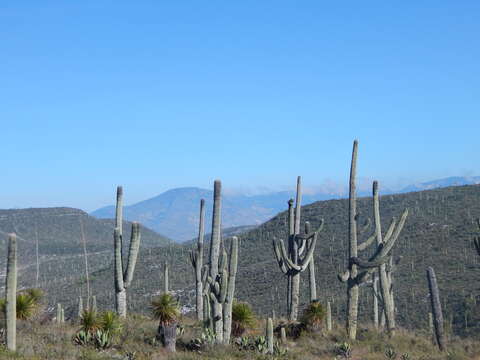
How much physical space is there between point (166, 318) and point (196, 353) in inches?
46.1

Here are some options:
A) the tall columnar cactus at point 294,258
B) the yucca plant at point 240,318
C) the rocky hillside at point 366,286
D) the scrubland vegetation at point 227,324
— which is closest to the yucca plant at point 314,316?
the scrubland vegetation at point 227,324

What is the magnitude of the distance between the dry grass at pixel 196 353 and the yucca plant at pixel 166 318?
0.28 meters

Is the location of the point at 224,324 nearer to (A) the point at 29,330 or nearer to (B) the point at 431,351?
(A) the point at 29,330

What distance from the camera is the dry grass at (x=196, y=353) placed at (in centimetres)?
1245

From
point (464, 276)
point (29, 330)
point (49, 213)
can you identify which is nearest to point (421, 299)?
point (464, 276)

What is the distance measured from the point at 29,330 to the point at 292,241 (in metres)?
9.03

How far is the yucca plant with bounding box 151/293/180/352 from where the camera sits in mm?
14141

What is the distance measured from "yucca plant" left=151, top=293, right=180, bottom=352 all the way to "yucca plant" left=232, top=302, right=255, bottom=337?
8.47ft

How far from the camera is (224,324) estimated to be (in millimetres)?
15266

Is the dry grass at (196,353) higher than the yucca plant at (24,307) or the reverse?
the reverse

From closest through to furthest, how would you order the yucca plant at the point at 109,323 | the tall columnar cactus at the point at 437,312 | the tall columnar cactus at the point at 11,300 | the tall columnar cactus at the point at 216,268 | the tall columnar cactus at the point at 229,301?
the tall columnar cactus at the point at 11,300 → the yucca plant at the point at 109,323 → the tall columnar cactus at the point at 216,268 → the tall columnar cactus at the point at 229,301 → the tall columnar cactus at the point at 437,312

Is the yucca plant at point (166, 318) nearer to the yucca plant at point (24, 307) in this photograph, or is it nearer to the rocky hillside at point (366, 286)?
the yucca plant at point (24, 307)

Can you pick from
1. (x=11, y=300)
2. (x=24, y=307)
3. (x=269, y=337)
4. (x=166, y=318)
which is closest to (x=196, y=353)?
(x=166, y=318)

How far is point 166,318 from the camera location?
14336 mm
